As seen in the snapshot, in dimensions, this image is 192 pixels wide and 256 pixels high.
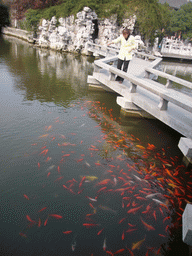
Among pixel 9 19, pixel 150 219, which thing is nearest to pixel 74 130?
pixel 150 219

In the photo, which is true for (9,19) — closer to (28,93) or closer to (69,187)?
(28,93)

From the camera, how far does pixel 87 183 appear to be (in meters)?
3.95

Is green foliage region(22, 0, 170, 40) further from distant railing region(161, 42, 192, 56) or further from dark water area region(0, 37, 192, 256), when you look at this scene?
dark water area region(0, 37, 192, 256)

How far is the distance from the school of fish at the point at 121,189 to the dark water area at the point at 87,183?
2 centimetres

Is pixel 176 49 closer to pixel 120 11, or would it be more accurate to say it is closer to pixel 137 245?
pixel 120 11

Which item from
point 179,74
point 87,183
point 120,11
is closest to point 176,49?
point 120,11

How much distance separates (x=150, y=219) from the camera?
10.9 feet

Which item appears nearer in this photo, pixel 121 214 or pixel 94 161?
pixel 121 214

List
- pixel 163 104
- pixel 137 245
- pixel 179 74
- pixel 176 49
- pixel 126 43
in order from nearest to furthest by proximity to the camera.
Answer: pixel 137 245 → pixel 163 104 → pixel 126 43 → pixel 179 74 → pixel 176 49

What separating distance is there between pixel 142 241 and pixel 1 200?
2.46 meters

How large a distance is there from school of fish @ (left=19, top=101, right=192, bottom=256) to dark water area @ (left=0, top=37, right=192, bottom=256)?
2 centimetres

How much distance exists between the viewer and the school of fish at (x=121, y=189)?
3011 millimetres

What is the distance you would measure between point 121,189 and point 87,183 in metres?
0.70

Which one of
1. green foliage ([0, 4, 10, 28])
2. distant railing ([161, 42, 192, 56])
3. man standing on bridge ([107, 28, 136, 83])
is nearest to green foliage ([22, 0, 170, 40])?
distant railing ([161, 42, 192, 56])
